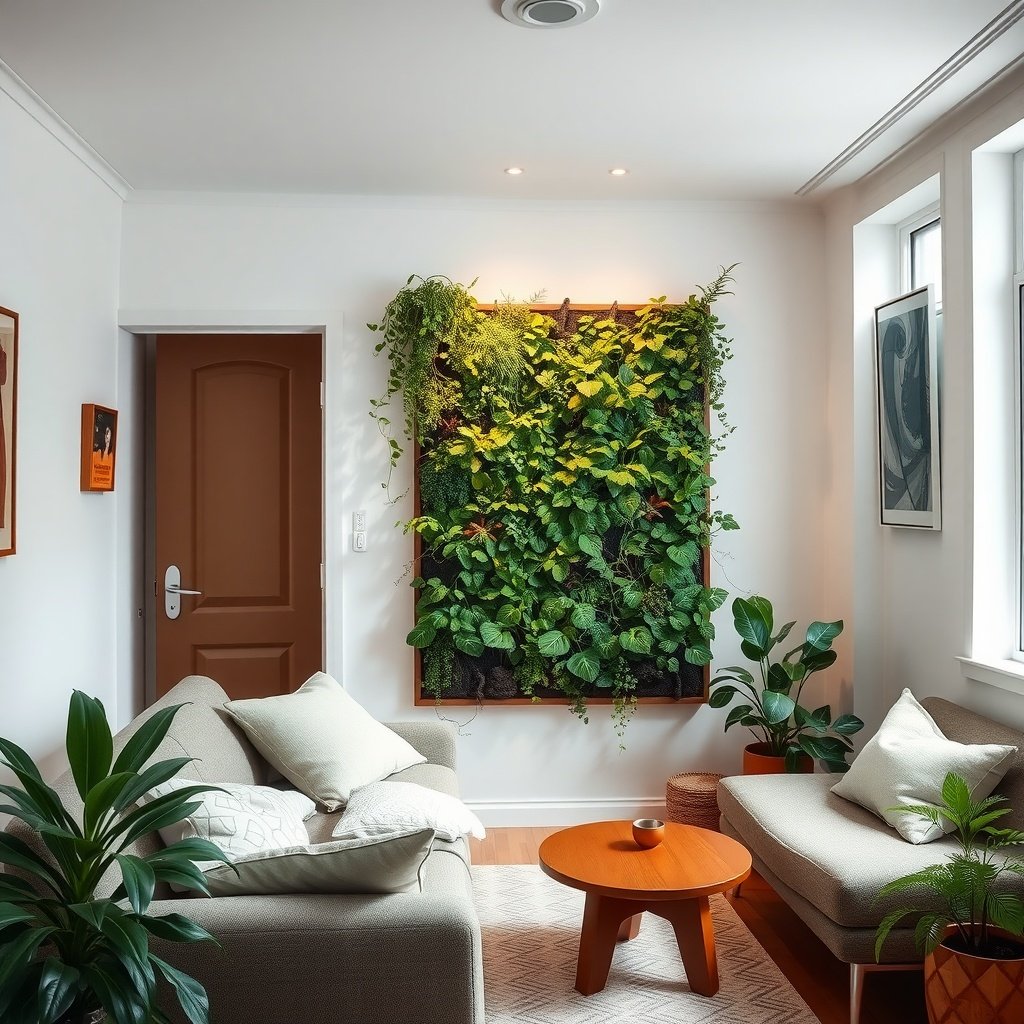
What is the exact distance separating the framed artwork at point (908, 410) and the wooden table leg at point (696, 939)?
5.47 ft

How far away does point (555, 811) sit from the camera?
173 inches

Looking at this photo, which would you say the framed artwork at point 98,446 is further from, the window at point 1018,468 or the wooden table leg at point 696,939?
the window at point 1018,468

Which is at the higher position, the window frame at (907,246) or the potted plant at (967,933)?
the window frame at (907,246)

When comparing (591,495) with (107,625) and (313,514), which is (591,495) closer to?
(313,514)

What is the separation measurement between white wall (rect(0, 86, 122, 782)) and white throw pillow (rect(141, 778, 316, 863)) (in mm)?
1097

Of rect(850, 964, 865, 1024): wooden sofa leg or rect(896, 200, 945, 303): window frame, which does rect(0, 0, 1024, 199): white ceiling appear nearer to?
rect(896, 200, 945, 303): window frame

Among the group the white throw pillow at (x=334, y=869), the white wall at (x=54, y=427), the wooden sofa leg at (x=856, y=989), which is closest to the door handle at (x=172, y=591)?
the white wall at (x=54, y=427)

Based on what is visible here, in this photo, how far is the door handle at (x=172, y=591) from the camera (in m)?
4.59

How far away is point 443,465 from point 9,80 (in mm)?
2030

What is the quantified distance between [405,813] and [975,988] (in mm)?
1433

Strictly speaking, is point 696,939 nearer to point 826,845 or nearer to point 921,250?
point 826,845

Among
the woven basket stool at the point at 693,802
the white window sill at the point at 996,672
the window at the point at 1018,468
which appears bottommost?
the woven basket stool at the point at 693,802

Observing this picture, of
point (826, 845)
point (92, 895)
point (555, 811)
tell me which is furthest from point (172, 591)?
point (826, 845)

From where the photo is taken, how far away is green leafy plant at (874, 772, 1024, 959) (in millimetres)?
2361
